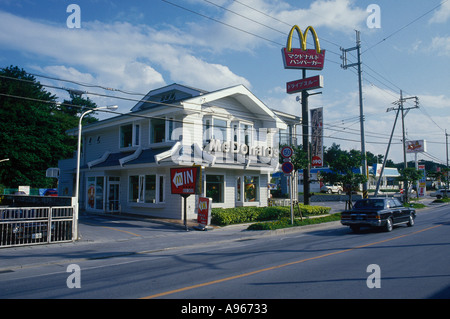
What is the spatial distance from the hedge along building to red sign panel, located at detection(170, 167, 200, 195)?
3.49ft

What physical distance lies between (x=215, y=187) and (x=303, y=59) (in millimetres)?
11370

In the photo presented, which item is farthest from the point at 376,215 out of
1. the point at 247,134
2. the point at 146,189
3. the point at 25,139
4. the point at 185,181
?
the point at 25,139

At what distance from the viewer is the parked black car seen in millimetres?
15086

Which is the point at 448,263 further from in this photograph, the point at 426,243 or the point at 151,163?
the point at 151,163

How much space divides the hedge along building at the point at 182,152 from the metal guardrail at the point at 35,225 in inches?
239

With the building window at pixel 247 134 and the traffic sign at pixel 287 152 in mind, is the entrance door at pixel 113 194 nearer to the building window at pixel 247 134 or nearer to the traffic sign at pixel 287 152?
the building window at pixel 247 134

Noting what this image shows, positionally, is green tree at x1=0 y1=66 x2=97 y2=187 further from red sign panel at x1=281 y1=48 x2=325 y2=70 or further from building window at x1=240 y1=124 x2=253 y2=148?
red sign panel at x1=281 y1=48 x2=325 y2=70

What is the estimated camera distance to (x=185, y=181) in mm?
17406

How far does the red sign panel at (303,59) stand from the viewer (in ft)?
81.6

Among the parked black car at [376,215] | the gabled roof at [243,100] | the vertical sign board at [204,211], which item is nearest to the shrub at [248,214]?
the vertical sign board at [204,211]

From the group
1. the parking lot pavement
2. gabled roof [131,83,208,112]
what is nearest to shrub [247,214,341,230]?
the parking lot pavement

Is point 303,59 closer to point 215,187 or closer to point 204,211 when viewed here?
point 215,187
